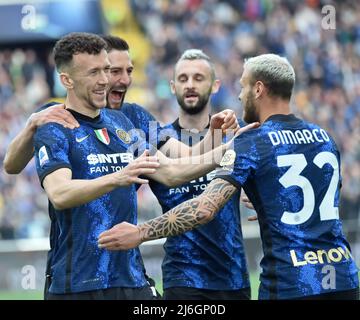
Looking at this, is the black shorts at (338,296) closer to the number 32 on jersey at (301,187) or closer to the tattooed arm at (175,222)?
the number 32 on jersey at (301,187)

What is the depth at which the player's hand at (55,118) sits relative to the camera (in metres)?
7.28

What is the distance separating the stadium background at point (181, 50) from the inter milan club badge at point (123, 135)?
1230cm

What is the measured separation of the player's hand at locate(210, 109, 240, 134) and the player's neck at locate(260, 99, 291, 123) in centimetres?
60

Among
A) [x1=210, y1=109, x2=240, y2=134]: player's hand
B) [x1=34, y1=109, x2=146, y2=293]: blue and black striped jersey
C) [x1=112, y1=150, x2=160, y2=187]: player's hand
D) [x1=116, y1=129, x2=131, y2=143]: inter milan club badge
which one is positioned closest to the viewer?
[x1=112, y1=150, x2=160, y2=187]: player's hand

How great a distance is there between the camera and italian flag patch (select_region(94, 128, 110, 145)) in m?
7.38

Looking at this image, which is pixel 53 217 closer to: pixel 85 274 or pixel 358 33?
pixel 85 274

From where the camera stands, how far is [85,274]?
7.12m

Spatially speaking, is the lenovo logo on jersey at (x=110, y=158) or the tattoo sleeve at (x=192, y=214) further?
the lenovo logo on jersey at (x=110, y=158)

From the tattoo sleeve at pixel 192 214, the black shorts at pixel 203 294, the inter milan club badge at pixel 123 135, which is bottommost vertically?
the black shorts at pixel 203 294

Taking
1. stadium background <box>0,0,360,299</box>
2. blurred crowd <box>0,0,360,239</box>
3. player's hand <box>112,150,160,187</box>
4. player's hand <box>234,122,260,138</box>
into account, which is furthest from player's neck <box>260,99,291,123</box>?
blurred crowd <box>0,0,360,239</box>

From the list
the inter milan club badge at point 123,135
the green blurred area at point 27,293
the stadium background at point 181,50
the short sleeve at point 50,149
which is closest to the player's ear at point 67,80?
the short sleeve at point 50,149

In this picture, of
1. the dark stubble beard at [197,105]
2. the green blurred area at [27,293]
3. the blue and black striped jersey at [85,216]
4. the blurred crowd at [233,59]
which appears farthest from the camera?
the blurred crowd at [233,59]

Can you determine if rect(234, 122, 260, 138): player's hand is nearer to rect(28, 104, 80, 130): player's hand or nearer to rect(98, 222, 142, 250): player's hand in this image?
rect(98, 222, 142, 250): player's hand
